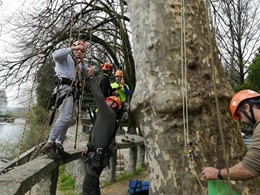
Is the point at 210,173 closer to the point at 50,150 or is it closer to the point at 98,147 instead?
the point at 98,147

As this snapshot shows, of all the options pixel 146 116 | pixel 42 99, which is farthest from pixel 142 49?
pixel 42 99

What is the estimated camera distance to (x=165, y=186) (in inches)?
92.2

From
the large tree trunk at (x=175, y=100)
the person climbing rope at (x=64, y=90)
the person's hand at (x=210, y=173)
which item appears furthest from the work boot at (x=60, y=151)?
the person's hand at (x=210, y=173)

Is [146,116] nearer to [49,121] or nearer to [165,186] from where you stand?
[165,186]

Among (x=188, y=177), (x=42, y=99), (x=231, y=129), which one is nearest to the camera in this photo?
(x=188, y=177)

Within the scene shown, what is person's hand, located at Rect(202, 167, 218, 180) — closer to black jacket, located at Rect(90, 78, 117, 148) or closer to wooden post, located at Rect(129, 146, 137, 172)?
black jacket, located at Rect(90, 78, 117, 148)

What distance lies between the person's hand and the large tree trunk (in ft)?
0.38

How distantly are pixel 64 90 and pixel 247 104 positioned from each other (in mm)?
2283

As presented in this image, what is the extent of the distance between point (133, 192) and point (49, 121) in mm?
2069

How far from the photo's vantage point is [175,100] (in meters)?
2.38

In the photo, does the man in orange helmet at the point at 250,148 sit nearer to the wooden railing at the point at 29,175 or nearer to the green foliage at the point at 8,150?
the wooden railing at the point at 29,175

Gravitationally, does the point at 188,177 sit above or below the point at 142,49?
below

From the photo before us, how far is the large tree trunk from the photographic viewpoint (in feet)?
7.64

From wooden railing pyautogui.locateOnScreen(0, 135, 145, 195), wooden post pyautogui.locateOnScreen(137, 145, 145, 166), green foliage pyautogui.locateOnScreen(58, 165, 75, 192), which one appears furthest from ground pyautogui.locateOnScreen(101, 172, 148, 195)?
wooden post pyautogui.locateOnScreen(137, 145, 145, 166)
